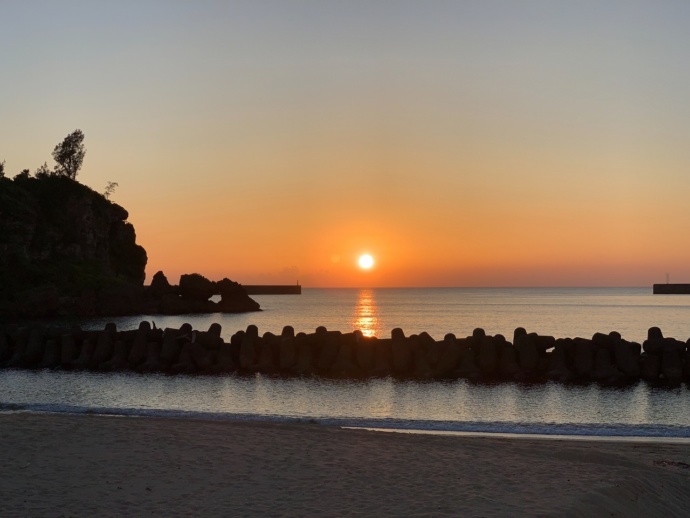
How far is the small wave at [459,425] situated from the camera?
19.3 metres

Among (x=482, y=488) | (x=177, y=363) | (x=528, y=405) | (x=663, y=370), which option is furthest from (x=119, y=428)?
(x=663, y=370)

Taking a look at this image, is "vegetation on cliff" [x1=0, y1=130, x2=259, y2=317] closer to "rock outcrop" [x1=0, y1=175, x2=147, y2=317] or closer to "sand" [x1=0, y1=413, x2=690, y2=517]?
"rock outcrop" [x1=0, y1=175, x2=147, y2=317]

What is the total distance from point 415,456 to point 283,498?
3.90 m

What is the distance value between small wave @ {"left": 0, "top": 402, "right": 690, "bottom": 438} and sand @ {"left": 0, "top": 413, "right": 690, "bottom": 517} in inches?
106

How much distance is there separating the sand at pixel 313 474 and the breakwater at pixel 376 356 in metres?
12.3

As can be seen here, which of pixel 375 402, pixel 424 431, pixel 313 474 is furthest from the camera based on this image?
pixel 375 402

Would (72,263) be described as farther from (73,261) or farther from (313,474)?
(313,474)

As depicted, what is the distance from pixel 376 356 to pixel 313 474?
1840cm

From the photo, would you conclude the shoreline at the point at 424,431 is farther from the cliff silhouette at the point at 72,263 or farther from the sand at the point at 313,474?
the cliff silhouette at the point at 72,263

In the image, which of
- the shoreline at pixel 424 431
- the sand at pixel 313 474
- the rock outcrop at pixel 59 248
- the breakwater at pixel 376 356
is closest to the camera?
the sand at pixel 313 474

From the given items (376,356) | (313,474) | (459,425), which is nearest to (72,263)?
(376,356)

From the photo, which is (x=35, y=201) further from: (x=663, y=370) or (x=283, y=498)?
(x=283, y=498)

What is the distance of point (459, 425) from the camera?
20047 millimetres

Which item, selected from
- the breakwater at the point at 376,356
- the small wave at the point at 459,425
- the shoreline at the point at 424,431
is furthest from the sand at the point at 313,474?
the breakwater at the point at 376,356
